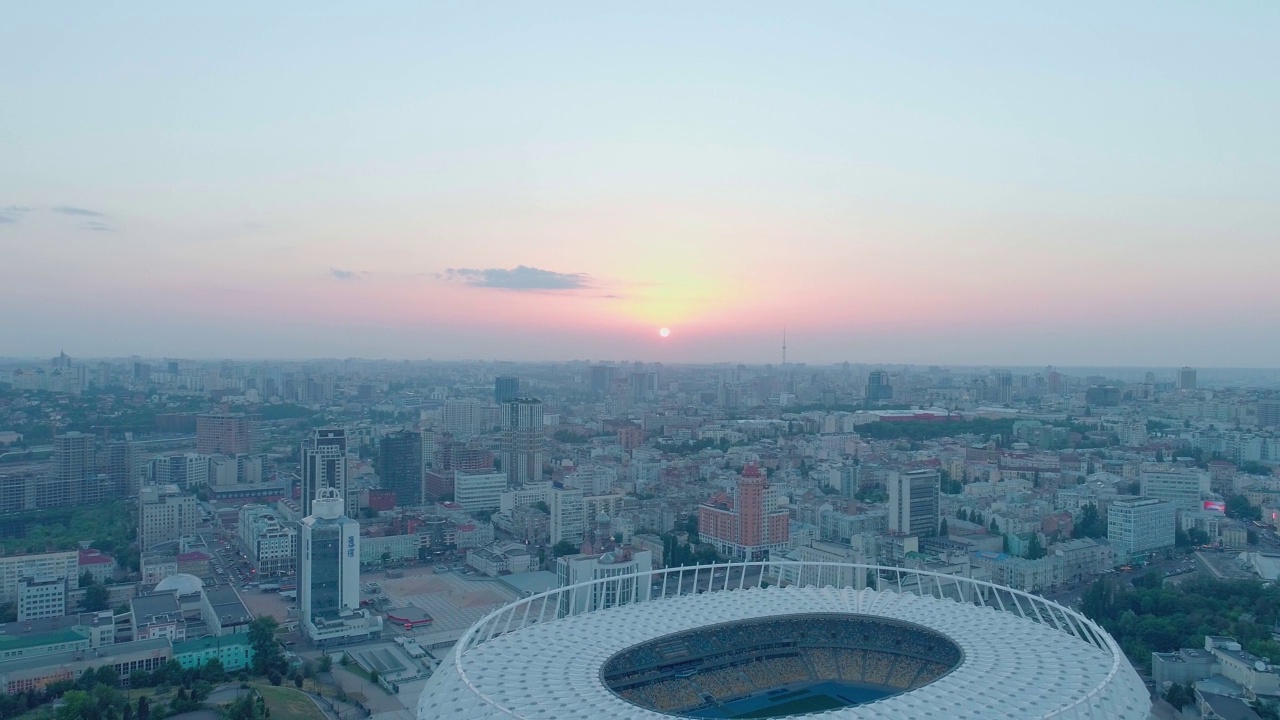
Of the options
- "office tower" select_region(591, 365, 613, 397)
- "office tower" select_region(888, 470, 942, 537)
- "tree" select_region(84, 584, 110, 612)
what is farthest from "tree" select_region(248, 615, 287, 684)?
"office tower" select_region(591, 365, 613, 397)

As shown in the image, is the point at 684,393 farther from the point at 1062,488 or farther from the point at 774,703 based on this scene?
the point at 774,703

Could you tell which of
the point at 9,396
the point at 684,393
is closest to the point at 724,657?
the point at 9,396

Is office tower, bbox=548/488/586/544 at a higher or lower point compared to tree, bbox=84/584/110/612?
higher

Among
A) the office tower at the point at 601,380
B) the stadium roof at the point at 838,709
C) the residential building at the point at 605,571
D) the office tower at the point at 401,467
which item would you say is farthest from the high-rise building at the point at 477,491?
the office tower at the point at 601,380

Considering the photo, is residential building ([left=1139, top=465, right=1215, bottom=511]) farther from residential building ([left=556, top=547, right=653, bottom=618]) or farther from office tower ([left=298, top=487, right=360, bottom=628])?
office tower ([left=298, top=487, right=360, bottom=628])

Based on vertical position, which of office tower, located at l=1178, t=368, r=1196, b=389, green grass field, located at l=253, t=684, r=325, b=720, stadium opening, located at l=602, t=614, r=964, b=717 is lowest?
green grass field, located at l=253, t=684, r=325, b=720

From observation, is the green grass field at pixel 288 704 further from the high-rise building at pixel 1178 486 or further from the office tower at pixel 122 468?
the high-rise building at pixel 1178 486
